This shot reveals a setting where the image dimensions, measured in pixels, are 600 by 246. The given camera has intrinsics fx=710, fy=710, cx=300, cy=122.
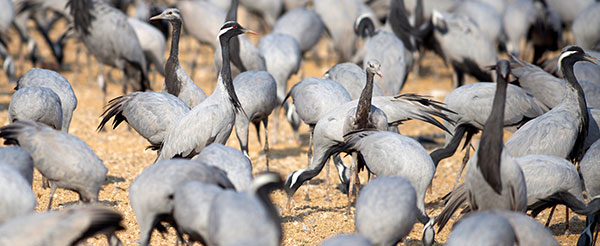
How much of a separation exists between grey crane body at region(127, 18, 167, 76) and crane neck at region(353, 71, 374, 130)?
17.3ft

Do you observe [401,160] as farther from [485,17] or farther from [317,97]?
[485,17]

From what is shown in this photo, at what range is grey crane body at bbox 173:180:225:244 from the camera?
448 cm

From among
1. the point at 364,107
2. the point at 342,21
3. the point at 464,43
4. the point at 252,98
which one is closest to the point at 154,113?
the point at 252,98

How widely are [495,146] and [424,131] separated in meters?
5.47

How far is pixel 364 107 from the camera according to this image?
6273 mm

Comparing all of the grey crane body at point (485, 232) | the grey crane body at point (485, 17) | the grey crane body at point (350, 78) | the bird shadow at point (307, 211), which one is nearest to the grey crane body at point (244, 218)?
the grey crane body at point (485, 232)

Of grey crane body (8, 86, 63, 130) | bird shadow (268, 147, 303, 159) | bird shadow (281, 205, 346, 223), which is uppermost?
grey crane body (8, 86, 63, 130)

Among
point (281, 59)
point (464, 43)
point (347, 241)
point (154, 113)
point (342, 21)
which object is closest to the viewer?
point (347, 241)

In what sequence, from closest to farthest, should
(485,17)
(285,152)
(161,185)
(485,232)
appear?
(485,232), (161,185), (285,152), (485,17)

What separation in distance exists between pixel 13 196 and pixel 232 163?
151 cm

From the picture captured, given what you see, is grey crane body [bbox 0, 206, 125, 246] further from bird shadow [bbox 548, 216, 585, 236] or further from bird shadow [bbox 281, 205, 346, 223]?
bird shadow [bbox 548, 216, 585, 236]

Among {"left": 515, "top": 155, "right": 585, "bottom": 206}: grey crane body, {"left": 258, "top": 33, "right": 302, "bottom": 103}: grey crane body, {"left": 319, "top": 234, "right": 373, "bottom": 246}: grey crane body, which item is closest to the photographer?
{"left": 319, "top": 234, "right": 373, "bottom": 246}: grey crane body

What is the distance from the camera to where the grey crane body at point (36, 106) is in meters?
6.28

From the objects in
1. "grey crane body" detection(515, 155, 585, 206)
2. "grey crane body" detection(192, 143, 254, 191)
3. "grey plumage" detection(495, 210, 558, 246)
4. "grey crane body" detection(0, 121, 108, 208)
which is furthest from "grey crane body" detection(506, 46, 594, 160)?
"grey crane body" detection(0, 121, 108, 208)
